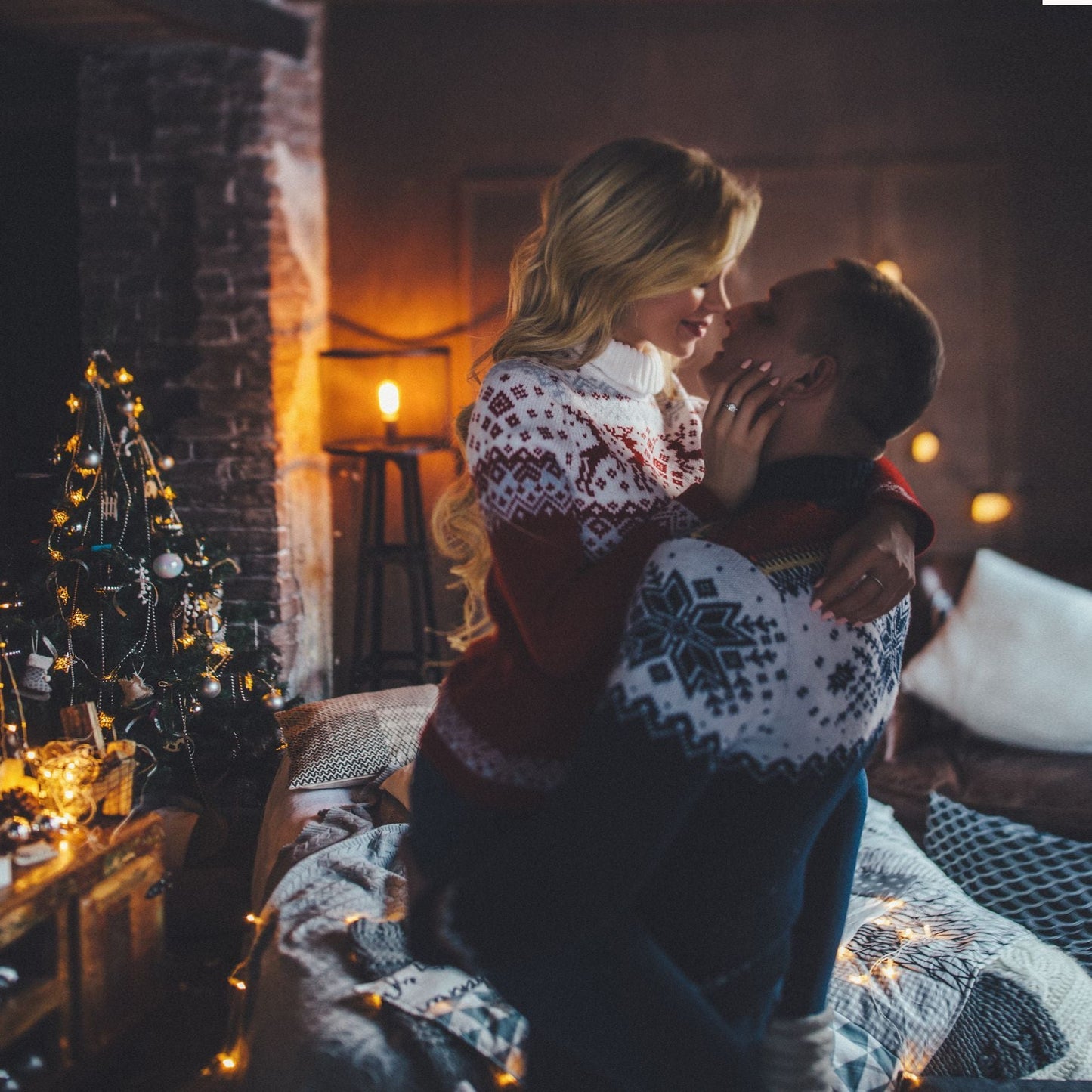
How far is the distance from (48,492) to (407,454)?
1.15 meters

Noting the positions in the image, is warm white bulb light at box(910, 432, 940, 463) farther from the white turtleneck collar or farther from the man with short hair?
the man with short hair

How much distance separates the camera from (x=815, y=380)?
1.10 m

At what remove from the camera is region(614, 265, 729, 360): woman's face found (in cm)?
144

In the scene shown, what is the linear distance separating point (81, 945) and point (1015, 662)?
2.68m

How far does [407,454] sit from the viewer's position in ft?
11.4

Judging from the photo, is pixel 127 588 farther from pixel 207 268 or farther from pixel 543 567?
pixel 543 567

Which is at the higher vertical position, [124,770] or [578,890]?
[578,890]

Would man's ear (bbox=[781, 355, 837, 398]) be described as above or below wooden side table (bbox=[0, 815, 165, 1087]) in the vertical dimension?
above

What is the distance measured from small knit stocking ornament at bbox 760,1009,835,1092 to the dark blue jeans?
0.09m

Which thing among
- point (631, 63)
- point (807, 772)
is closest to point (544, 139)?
point (631, 63)

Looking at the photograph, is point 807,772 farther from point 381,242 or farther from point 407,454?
point 381,242

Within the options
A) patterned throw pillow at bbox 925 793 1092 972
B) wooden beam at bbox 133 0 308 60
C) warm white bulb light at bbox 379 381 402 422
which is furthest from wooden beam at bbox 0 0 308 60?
patterned throw pillow at bbox 925 793 1092 972

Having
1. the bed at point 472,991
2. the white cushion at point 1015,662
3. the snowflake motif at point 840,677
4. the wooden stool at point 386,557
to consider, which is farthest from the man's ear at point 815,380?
the wooden stool at point 386,557

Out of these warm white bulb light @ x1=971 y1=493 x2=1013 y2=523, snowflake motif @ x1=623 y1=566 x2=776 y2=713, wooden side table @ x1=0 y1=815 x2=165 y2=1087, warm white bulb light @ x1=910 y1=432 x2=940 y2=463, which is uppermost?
warm white bulb light @ x1=910 y1=432 x2=940 y2=463
